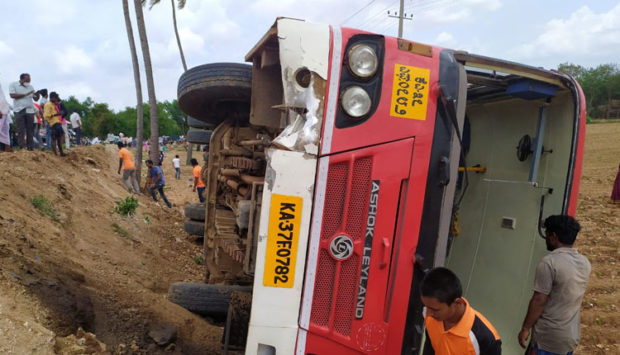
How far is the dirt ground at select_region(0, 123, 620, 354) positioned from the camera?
2.77 metres

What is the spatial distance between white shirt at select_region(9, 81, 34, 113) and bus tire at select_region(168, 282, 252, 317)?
248 inches

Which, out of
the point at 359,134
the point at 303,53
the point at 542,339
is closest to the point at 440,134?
the point at 359,134

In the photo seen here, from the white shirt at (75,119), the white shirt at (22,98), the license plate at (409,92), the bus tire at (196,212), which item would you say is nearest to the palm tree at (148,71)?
the white shirt at (75,119)

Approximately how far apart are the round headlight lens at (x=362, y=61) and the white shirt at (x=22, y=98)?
7421 mm

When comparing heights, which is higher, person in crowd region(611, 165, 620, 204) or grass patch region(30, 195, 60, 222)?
person in crowd region(611, 165, 620, 204)

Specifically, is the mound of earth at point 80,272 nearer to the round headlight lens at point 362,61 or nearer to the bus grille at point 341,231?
→ the bus grille at point 341,231

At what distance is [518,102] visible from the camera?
3600 mm

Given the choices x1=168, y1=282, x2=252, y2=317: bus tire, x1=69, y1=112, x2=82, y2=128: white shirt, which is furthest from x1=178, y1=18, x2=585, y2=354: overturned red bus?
x1=69, y1=112, x2=82, y2=128: white shirt

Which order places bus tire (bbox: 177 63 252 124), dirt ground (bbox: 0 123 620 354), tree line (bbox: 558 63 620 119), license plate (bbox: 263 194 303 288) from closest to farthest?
license plate (bbox: 263 194 303 288) → dirt ground (bbox: 0 123 620 354) → bus tire (bbox: 177 63 252 124) → tree line (bbox: 558 63 620 119)

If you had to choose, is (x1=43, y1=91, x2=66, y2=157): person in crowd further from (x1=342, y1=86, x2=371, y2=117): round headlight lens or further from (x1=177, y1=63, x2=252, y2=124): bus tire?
(x1=342, y1=86, x2=371, y2=117): round headlight lens

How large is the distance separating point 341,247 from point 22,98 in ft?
25.1

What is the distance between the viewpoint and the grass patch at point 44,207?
16.2ft

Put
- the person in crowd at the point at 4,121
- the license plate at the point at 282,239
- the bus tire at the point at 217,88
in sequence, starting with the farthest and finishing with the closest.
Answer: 1. the person in crowd at the point at 4,121
2. the bus tire at the point at 217,88
3. the license plate at the point at 282,239

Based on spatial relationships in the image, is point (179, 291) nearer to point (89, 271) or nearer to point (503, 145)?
point (89, 271)
